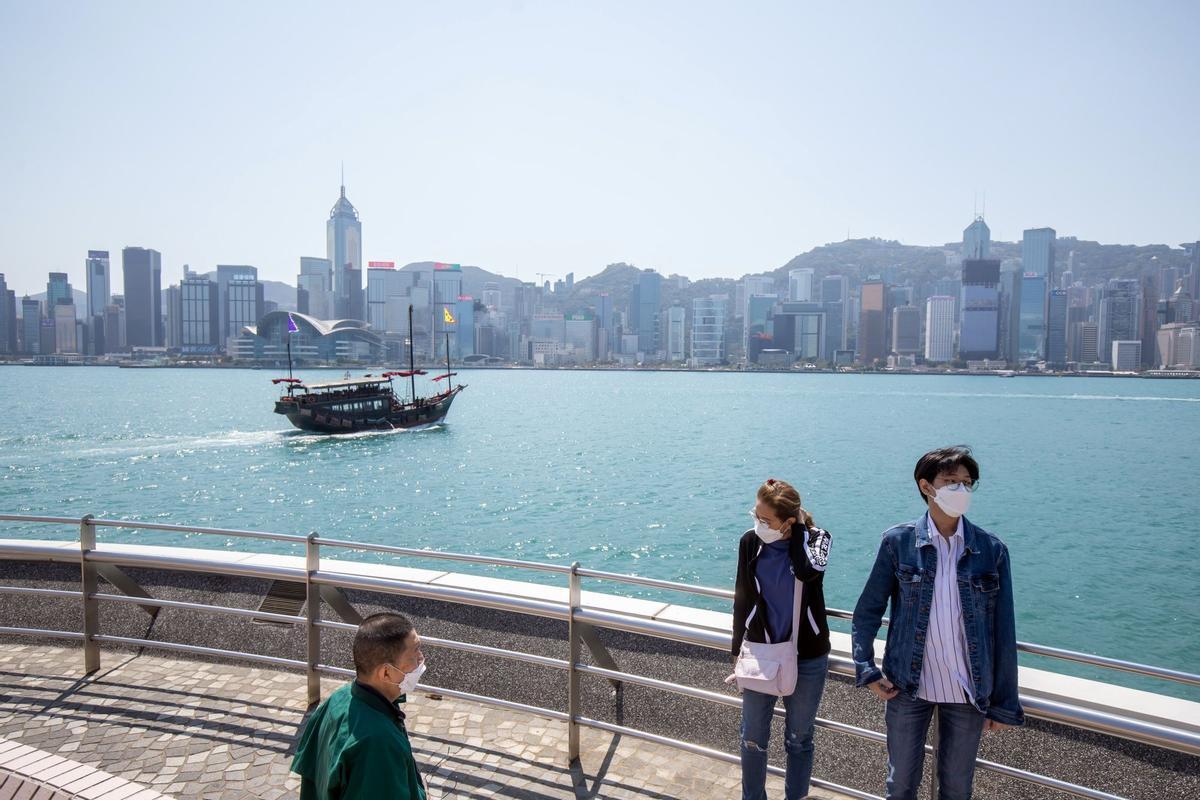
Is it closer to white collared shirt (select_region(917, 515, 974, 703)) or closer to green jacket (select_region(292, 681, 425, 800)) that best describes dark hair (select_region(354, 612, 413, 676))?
green jacket (select_region(292, 681, 425, 800))

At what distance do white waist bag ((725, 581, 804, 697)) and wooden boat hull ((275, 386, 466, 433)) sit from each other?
5906 cm

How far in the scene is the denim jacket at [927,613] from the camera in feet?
10.3

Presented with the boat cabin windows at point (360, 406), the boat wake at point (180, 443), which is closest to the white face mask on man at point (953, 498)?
the boat wake at point (180, 443)

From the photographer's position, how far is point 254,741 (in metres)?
4.48

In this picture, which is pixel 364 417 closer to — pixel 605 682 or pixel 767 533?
pixel 605 682

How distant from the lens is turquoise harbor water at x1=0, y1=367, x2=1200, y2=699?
22547mm

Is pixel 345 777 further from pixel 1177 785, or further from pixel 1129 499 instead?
pixel 1129 499

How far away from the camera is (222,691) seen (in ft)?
17.0

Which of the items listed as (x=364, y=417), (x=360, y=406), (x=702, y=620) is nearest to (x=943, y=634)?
(x=702, y=620)

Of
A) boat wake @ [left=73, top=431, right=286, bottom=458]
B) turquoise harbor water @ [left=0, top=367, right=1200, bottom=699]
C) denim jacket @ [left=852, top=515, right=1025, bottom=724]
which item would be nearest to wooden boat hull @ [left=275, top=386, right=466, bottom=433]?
turquoise harbor water @ [left=0, top=367, right=1200, bottom=699]

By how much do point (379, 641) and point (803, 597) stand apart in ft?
6.61

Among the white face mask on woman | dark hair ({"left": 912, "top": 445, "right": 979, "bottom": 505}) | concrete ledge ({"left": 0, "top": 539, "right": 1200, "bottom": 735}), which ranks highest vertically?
dark hair ({"left": 912, "top": 445, "right": 979, "bottom": 505})

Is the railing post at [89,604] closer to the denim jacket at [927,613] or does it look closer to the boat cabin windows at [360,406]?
the denim jacket at [927,613]

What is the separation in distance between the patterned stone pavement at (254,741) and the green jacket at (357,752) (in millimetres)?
1945
